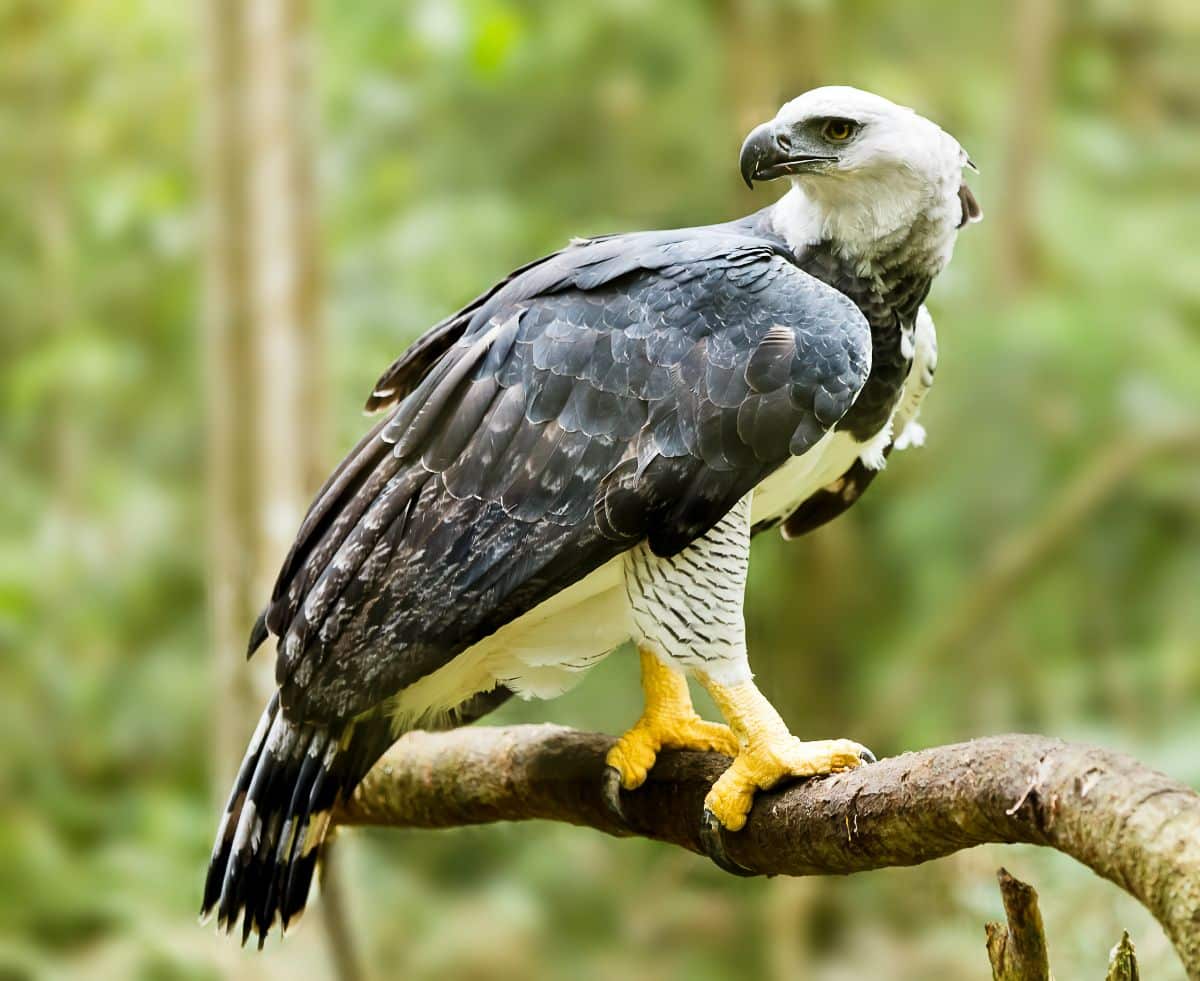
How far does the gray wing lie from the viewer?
84.5 inches

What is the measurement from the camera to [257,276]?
15.7 ft

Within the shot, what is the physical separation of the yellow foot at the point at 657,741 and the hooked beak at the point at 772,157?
0.95 metres

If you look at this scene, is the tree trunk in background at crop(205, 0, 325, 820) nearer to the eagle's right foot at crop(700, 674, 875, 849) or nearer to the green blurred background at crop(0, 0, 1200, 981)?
the green blurred background at crop(0, 0, 1200, 981)

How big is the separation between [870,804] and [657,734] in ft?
2.12

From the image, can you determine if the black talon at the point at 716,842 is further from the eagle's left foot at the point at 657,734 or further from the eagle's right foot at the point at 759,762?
the eagle's left foot at the point at 657,734

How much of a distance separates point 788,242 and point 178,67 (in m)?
4.98

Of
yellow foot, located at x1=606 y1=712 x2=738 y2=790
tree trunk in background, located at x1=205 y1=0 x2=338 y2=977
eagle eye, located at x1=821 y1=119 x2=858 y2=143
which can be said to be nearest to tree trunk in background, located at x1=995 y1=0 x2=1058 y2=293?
tree trunk in background, located at x1=205 y1=0 x2=338 y2=977

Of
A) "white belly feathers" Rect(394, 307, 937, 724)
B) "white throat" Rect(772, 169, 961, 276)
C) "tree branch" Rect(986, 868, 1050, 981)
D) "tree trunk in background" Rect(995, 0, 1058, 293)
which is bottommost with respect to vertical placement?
"tree branch" Rect(986, 868, 1050, 981)

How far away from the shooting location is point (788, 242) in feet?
7.85

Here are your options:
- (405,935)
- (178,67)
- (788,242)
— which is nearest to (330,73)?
(178,67)

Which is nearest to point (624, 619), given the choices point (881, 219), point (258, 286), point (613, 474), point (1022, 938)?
point (613, 474)

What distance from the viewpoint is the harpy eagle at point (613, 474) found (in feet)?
Answer: 7.06

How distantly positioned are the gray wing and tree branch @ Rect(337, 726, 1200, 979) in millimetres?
452

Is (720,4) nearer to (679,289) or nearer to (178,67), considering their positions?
(178,67)
